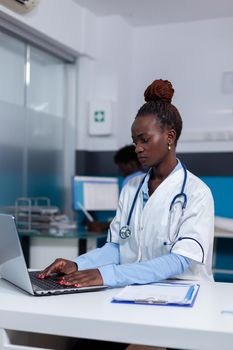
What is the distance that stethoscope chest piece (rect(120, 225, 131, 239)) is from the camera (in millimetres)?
1576

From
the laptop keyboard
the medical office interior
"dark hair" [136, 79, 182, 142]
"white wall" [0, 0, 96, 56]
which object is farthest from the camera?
the medical office interior

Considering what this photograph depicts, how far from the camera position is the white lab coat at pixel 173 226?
4.71ft

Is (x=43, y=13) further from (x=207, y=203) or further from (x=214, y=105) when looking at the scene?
(x=207, y=203)

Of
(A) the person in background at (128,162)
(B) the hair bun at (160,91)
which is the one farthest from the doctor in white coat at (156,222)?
(A) the person in background at (128,162)

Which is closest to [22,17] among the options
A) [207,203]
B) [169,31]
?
[169,31]

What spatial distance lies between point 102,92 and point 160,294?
10.4ft

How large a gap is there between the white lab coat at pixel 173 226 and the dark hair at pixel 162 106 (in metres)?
0.15

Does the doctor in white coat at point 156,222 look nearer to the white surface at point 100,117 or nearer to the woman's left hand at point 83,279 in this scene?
the woman's left hand at point 83,279

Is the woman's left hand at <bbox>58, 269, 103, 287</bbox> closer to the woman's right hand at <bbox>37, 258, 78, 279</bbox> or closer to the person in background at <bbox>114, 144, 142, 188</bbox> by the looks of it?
the woman's right hand at <bbox>37, 258, 78, 279</bbox>

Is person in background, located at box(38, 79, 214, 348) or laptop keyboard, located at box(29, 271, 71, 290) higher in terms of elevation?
person in background, located at box(38, 79, 214, 348)

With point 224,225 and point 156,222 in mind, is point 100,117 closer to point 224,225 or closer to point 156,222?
point 224,225

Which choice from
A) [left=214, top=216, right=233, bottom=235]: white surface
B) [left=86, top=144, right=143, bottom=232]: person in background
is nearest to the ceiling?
[left=86, top=144, right=143, bottom=232]: person in background

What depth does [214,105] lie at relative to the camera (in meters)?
4.14

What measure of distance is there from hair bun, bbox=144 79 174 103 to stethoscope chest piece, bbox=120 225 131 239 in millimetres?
411
